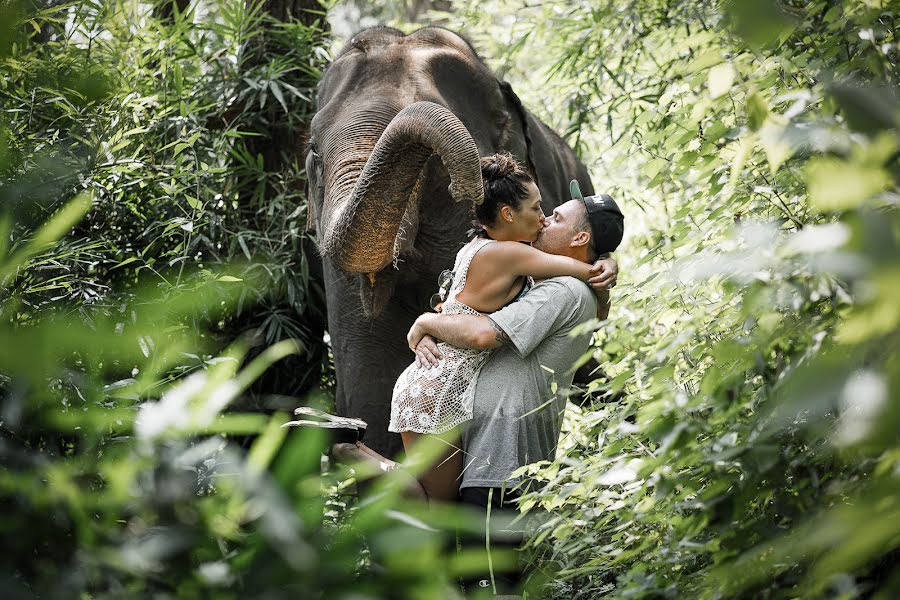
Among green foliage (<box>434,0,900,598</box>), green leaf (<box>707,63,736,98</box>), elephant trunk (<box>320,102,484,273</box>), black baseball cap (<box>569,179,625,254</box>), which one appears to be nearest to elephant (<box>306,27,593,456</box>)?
elephant trunk (<box>320,102,484,273</box>)

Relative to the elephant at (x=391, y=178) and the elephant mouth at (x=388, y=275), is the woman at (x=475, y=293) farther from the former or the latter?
the elephant mouth at (x=388, y=275)

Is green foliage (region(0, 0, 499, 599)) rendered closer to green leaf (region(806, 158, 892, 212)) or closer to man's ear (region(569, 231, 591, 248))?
green leaf (region(806, 158, 892, 212))

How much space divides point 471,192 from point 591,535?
1.29 meters

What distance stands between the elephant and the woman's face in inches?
5.5

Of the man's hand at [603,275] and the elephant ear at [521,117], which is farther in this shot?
the elephant ear at [521,117]

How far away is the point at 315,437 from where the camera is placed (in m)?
1.05

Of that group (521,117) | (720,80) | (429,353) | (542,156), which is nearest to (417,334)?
(429,353)

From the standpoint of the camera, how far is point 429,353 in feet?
10.2

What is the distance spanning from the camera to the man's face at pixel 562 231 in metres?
3.25

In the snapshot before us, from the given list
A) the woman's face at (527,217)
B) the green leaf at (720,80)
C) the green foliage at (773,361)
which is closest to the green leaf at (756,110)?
the green foliage at (773,361)

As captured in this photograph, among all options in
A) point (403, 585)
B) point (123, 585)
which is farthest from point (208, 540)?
point (403, 585)

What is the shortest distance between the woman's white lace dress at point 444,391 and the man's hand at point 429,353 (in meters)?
0.02

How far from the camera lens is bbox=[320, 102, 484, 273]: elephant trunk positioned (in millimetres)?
3211

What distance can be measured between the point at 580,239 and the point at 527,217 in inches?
7.7
